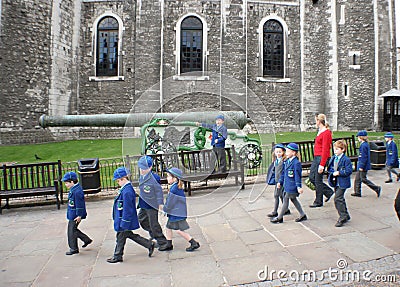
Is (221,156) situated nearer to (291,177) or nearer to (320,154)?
(320,154)

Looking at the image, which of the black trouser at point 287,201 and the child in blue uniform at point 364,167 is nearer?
the black trouser at point 287,201

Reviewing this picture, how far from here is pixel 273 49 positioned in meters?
20.2

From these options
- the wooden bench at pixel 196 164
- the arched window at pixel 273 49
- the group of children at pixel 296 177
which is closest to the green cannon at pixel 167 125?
the wooden bench at pixel 196 164

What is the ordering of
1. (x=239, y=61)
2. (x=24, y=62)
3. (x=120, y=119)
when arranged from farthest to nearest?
(x=239, y=61), (x=24, y=62), (x=120, y=119)

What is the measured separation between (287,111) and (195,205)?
1532 centimetres

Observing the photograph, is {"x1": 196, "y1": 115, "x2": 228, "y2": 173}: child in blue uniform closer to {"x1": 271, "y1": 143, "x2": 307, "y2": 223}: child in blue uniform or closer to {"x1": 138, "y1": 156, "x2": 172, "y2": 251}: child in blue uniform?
{"x1": 271, "y1": 143, "x2": 307, "y2": 223}: child in blue uniform

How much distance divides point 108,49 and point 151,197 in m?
17.3

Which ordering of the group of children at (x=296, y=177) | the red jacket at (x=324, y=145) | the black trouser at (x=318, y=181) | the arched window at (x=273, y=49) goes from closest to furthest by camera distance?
the group of children at (x=296, y=177) → the red jacket at (x=324, y=145) → the black trouser at (x=318, y=181) → the arched window at (x=273, y=49)

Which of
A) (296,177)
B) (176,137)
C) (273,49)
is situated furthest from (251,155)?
(273,49)

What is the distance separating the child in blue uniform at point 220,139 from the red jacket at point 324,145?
227 cm

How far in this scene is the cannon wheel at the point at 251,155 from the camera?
9.53 meters

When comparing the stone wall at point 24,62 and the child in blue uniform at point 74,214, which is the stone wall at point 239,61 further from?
the child in blue uniform at point 74,214

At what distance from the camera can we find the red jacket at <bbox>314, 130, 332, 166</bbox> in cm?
540

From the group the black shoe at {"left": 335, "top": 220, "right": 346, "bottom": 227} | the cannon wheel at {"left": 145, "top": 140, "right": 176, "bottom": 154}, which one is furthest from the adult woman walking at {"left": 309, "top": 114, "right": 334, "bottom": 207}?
the cannon wheel at {"left": 145, "top": 140, "right": 176, "bottom": 154}
